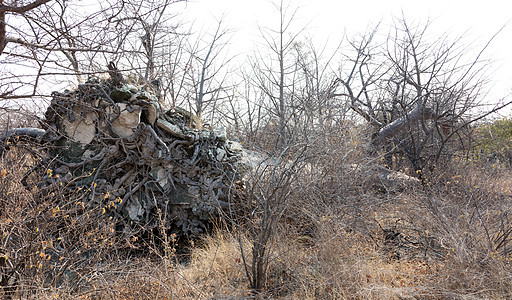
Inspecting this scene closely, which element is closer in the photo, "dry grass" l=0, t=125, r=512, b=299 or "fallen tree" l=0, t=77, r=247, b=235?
"dry grass" l=0, t=125, r=512, b=299

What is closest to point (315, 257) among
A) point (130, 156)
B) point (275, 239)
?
point (275, 239)

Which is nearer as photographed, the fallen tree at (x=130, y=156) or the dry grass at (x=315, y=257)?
the dry grass at (x=315, y=257)

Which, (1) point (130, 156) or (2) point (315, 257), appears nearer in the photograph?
(2) point (315, 257)

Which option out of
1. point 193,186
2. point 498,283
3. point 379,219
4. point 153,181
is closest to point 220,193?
point 193,186

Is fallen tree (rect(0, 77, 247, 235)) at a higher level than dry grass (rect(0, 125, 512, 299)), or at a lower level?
higher

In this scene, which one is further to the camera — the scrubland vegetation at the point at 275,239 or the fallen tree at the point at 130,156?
the fallen tree at the point at 130,156

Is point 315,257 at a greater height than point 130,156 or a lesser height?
lesser

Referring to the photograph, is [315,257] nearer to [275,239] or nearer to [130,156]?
[275,239]

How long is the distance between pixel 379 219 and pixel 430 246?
1.11 meters

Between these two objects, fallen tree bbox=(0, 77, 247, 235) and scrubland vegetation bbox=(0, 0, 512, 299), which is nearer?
scrubland vegetation bbox=(0, 0, 512, 299)

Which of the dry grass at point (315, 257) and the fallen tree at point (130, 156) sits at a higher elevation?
the fallen tree at point (130, 156)

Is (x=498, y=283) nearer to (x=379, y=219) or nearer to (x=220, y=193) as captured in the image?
(x=379, y=219)

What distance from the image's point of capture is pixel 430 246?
3.90 meters

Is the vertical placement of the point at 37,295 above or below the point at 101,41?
below
